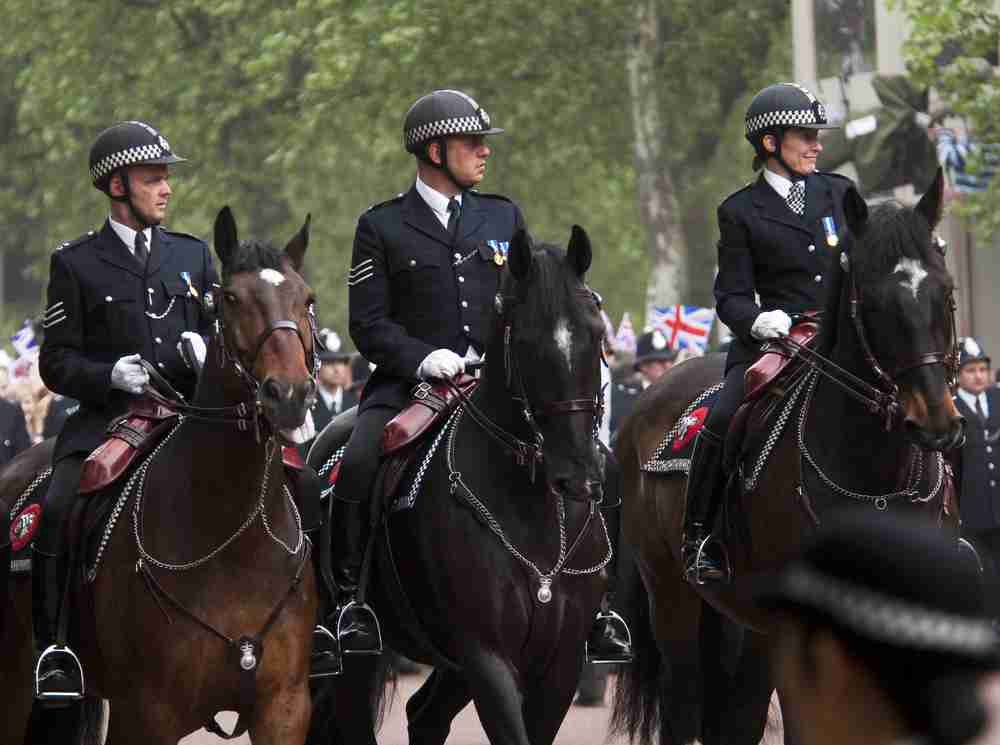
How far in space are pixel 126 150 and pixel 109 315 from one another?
649mm

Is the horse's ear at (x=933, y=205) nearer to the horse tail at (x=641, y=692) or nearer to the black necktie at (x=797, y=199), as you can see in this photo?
the black necktie at (x=797, y=199)

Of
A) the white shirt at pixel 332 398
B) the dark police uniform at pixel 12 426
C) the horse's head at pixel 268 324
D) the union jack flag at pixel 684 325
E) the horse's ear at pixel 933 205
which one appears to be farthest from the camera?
the union jack flag at pixel 684 325

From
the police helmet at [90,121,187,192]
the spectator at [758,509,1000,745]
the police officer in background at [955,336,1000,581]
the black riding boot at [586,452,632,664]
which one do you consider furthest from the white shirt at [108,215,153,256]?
the police officer in background at [955,336,1000,581]

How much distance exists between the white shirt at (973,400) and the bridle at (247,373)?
36.3 ft

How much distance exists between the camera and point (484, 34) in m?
34.0

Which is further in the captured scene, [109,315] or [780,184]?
[780,184]

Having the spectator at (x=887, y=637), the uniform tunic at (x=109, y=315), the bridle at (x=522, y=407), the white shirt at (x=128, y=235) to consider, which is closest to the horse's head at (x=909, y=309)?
the bridle at (x=522, y=407)

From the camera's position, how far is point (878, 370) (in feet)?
24.9

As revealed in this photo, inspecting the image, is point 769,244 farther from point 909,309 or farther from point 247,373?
point 247,373

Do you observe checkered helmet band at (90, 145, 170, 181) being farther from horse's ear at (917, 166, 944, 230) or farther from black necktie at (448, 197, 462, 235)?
horse's ear at (917, 166, 944, 230)

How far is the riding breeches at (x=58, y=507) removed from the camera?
7.86 m

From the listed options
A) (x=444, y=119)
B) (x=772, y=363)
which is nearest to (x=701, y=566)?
(x=772, y=363)

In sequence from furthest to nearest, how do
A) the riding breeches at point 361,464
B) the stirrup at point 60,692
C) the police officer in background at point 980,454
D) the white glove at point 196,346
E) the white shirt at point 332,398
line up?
1. the white shirt at point 332,398
2. the police officer in background at point 980,454
3. the riding breeches at point 361,464
4. the white glove at point 196,346
5. the stirrup at point 60,692

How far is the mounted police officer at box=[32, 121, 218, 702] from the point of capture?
8141 mm
